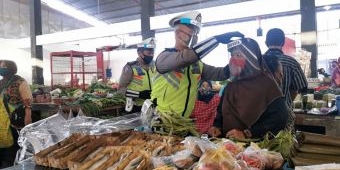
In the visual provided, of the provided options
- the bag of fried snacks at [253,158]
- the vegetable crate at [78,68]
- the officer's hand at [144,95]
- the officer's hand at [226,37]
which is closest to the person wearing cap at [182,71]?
the officer's hand at [226,37]

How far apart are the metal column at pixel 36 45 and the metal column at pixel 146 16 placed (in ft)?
13.8

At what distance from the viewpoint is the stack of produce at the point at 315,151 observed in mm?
1283

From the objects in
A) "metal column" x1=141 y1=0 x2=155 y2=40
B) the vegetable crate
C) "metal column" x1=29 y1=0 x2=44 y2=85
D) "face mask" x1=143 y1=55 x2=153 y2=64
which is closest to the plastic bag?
"face mask" x1=143 y1=55 x2=153 y2=64

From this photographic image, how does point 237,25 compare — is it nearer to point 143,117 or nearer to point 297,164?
point 143,117

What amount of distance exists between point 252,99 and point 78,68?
8356 millimetres

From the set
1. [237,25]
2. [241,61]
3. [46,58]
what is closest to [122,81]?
[241,61]

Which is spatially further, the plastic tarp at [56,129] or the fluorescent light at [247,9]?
the fluorescent light at [247,9]

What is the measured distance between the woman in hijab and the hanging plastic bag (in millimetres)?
2583

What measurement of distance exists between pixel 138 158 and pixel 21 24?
1363cm

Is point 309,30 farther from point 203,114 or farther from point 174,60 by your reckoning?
point 174,60

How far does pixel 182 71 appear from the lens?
7.61 ft

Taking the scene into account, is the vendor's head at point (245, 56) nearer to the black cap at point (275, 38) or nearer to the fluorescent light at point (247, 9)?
the black cap at point (275, 38)

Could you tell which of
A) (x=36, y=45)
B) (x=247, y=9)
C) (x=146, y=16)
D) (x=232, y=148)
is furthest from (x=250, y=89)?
(x=36, y=45)

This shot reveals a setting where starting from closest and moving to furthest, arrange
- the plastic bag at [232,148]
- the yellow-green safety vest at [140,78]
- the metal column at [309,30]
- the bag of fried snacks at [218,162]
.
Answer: the bag of fried snacks at [218,162]
the plastic bag at [232,148]
the yellow-green safety vest at [140,78]
the metal column at [309,30]
